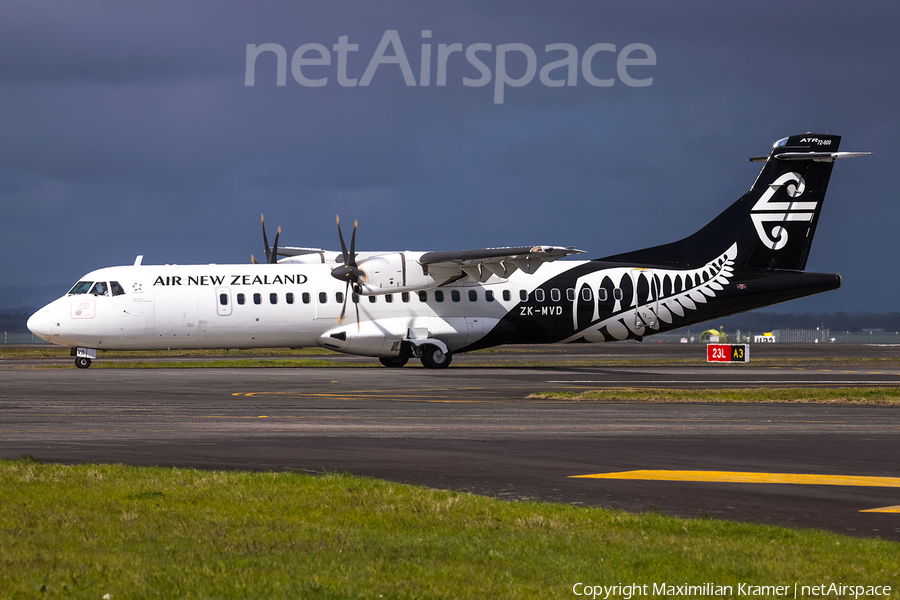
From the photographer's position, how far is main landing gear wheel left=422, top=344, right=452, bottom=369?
3803cm

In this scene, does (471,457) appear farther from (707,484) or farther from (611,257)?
(611,257)

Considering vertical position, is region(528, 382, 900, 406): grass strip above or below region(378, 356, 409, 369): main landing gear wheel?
below

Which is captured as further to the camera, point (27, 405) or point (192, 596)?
point (27, 405)

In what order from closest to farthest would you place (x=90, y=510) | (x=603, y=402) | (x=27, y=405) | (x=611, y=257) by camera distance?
(x=90, y=510) < (x=27, y=405) < (x=603, y=402) < (x=611, y=257)

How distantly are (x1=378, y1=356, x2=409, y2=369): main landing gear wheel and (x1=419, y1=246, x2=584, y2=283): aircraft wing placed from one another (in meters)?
4.04

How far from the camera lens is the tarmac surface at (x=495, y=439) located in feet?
33.4

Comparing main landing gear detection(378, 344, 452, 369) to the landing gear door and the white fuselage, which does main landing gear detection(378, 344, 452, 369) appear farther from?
the landing gear door

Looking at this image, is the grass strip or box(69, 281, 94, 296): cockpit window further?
box(69, 281, 94, 296): cockpit window

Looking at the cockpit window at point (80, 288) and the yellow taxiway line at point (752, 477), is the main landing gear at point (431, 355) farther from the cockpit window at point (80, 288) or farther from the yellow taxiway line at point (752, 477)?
the yellow taxiway line at point (752, 477)

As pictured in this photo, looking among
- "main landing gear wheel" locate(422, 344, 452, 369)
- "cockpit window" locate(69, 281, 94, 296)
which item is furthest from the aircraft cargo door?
"main landing gear wheel" locate(422, 344, 452, 369)

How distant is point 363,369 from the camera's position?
123 ft

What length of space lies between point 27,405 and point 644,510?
1608 centimetres

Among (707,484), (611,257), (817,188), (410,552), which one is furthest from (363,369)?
(410,552)

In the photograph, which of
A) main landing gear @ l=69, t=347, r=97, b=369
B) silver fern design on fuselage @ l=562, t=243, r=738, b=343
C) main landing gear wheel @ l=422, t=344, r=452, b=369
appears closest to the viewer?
main landing gear @ l=69, t=347, r=97, b=369
